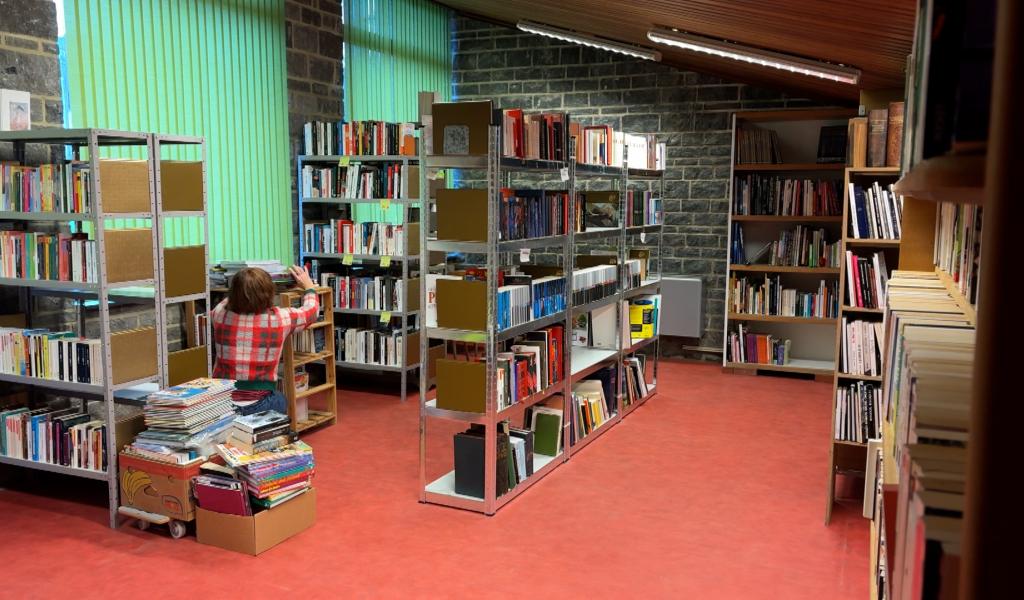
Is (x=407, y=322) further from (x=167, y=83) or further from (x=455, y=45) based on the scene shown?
(x=455, y=45)

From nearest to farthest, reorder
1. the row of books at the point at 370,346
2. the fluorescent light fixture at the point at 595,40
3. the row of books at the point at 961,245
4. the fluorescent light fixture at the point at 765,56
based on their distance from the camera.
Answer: the row of books at the point at 961,245 → the fluorescent light fixture at the point at 765,56 → the row of books at the point at 370,346 → the fluorescent light fixture at the point at 595,40

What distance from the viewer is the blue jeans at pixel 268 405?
16.1 ft

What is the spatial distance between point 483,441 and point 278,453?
43.8 inches

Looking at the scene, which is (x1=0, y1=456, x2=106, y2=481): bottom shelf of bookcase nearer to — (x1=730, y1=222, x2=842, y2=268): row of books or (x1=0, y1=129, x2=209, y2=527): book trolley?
(x1=0, y1=129, x2=209, y2=527): book trolley

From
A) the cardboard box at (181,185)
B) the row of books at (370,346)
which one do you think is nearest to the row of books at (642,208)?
the row of books at (370,346)

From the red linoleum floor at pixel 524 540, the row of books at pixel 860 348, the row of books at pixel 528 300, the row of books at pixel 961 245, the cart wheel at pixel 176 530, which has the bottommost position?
the red linoleum floor at pixel 524 540

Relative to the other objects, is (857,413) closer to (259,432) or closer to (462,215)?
(462,215)

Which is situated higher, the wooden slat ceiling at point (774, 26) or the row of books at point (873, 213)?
the wooden slat ceiling at point (774, 26)

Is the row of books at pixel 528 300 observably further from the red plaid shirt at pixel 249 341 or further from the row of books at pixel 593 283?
the red plaid shirt at pixel 249 341

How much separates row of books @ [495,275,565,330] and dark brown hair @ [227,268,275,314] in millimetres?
1456

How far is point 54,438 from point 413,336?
3208 millimetres

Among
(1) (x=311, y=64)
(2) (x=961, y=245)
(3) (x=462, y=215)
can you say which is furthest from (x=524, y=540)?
(1) (x=311, y=64)

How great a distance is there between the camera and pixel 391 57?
8859 millimetres

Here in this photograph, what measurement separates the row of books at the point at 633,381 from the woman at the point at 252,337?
2.88 metres
